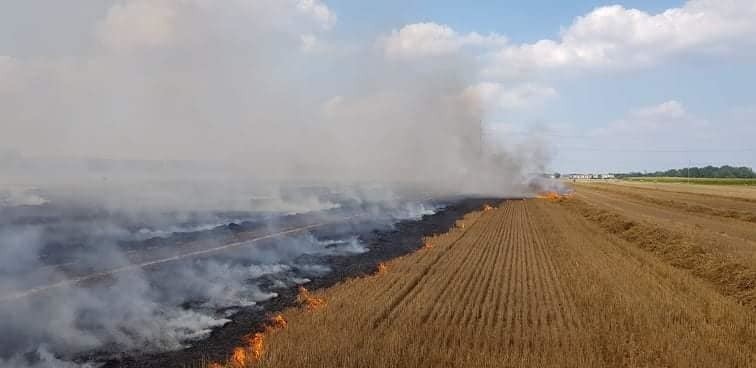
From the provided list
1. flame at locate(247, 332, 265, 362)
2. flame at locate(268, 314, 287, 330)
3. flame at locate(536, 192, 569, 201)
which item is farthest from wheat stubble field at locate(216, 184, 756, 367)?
flame at locate(536, 192, 569, 201)

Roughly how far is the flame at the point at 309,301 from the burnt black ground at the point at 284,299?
240 mm

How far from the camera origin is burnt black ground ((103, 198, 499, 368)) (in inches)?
409

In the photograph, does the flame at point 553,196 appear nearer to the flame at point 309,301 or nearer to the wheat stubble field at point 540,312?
the wheat stubble field at point 540,312

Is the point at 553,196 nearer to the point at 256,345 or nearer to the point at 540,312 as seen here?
the point at 540,312

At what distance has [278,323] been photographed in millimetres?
12594

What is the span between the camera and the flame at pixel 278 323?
1216 centimetres

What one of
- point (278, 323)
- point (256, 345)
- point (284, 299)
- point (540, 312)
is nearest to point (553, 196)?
point (540, 312)

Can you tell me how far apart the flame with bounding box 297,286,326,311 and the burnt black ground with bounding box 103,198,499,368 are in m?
0.24

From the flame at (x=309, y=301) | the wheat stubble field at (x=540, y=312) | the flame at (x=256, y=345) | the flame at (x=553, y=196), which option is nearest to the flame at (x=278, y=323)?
the wheat stubble field at (x=540, y=312)

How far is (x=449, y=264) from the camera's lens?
802 inches

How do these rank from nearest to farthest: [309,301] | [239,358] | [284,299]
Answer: [239,358]
[309,301]
[284,299]

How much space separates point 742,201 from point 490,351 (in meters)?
65.3

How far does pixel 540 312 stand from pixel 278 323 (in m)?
6.16

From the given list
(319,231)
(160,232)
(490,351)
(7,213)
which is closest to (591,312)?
(490,351)
